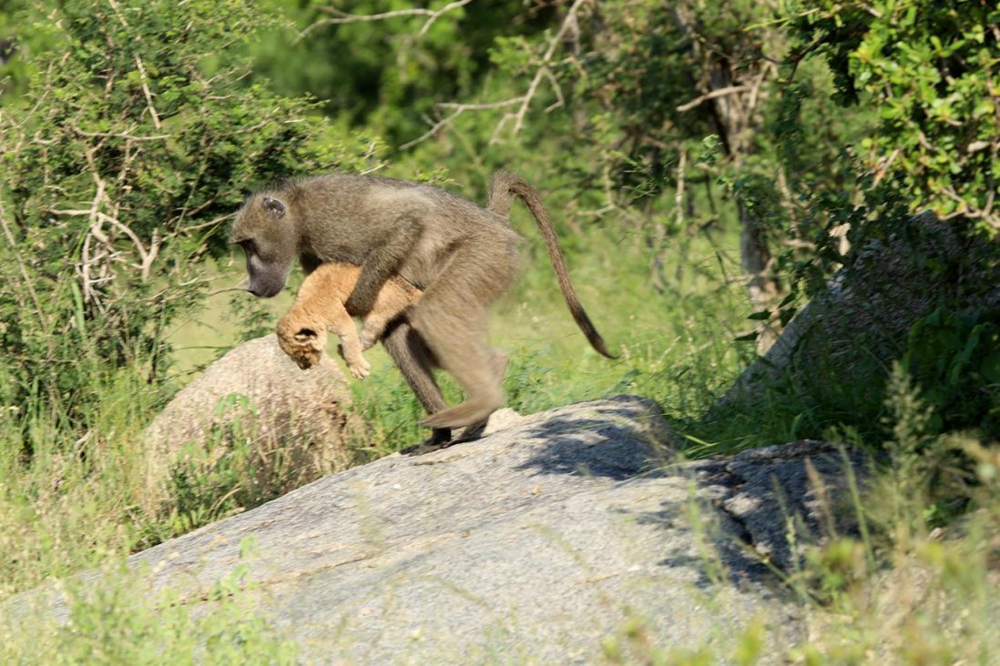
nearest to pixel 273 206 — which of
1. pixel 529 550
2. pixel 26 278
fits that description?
pixel 26 278

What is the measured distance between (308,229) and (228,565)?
2.16 metres

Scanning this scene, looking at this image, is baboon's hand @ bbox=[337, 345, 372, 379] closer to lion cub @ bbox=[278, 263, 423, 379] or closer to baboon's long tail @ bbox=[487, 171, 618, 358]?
lion cub @ bbox=[278, 263, 423, 379]

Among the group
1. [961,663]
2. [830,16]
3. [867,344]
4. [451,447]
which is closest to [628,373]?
[451,447]

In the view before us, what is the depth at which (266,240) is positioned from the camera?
7066 millimetres

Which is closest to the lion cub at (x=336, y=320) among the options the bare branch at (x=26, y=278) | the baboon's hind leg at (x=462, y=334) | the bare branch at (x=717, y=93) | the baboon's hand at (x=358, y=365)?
the baboon's hand at (x=358, y=365)

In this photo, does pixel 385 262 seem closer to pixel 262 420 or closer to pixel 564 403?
pixel 262 420

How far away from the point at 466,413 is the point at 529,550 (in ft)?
5.26

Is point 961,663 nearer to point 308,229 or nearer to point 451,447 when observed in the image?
point 451,447

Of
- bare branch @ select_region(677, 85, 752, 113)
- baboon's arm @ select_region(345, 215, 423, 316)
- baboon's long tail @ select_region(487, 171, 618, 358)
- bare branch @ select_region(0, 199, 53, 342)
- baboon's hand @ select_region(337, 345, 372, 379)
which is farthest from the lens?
bare branch @ select_region(677, 85, 752, 113)

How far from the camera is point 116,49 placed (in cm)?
775

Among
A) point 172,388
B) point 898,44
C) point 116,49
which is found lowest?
point 172,388

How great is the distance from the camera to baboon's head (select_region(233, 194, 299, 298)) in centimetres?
702

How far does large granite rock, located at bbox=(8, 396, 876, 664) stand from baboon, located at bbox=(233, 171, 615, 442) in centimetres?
42

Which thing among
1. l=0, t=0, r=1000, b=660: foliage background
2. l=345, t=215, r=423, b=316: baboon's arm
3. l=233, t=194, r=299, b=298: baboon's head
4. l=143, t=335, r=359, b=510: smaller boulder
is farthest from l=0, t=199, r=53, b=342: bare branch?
l=345, t=215, r=423, b=316: baboon's arm
